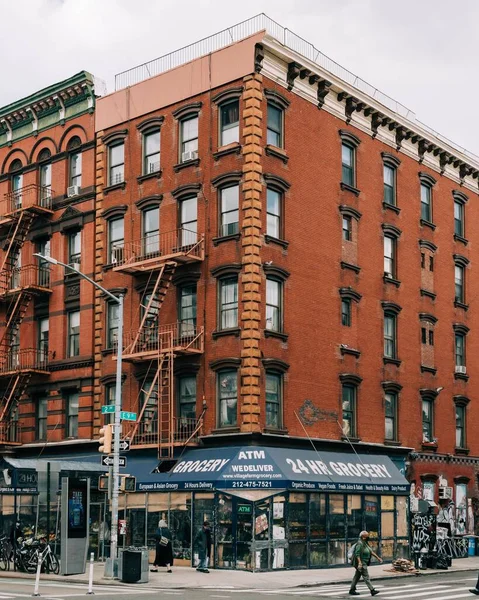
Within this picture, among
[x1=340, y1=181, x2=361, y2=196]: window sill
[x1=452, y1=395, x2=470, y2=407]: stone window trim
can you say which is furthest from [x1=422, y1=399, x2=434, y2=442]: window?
[x1=340, y1=181, x2=361, y2=196]: window sill

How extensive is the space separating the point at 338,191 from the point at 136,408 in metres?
12.3

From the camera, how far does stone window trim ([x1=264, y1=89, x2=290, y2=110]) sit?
37031mm

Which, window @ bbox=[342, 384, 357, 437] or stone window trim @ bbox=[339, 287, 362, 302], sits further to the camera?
stone window trim @ bbox=[339, 287, 362, 302]

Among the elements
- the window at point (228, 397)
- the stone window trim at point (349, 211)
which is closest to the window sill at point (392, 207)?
the stone window trim at point (349, 211)

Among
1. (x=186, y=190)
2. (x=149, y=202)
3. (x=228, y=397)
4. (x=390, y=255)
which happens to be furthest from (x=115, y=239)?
(x=390, y=255)

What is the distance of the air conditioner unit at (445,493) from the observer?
145 feet

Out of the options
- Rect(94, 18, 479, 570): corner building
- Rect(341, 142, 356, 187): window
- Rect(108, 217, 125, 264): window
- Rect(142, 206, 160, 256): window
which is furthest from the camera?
Rect(341, 142, 356, 187): window

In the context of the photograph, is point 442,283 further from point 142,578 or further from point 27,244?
point 142,578

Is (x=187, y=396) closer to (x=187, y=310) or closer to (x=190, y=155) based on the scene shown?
(x=187, y=310)

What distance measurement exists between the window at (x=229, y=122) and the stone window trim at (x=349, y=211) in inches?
230

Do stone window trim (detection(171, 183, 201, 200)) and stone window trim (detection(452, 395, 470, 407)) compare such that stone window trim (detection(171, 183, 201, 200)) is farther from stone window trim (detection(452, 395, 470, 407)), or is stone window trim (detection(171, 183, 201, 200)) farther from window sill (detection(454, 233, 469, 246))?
stone window trim (detection(452, 395, 470, 407))

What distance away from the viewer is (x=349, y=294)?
39938 mm

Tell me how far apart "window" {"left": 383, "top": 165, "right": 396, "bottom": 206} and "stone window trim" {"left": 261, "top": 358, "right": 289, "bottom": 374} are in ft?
37.5

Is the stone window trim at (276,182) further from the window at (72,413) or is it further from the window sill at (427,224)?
the window at (72,413)
